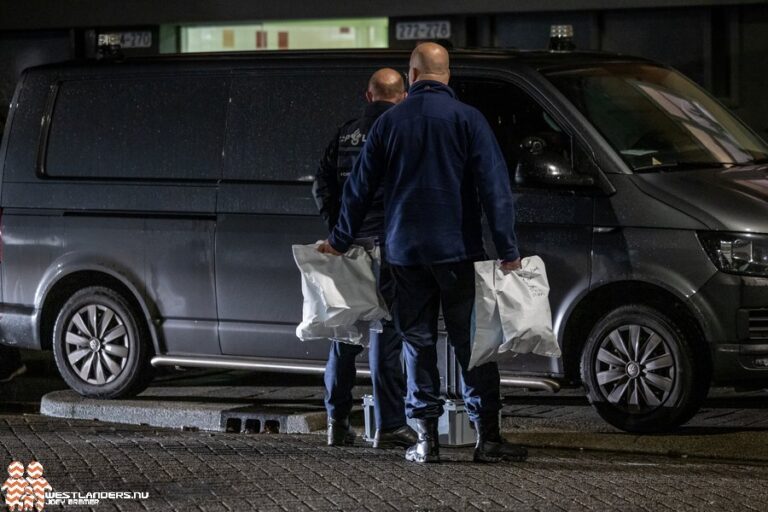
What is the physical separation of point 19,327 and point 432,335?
11.5ft

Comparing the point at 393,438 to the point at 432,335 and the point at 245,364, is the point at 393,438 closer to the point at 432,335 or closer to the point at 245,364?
the point at 432,335

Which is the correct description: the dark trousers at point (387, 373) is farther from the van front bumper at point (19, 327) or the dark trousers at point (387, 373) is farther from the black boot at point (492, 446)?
the van front bumper at point (19, 327)

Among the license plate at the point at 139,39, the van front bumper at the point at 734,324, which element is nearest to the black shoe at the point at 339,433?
the van front bumper at the point at 734,324

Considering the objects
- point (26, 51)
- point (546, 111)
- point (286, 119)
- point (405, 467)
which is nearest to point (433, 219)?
point (405, 467)

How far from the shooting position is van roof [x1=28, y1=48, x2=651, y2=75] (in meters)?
9.14

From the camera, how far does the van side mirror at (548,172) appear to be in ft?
28.1

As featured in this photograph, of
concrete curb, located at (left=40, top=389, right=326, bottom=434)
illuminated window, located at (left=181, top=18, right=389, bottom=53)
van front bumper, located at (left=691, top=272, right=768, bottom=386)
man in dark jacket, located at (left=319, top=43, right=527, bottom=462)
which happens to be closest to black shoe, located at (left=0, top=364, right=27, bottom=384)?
concrete curb, located at (left=40, top=389, right=326, bottom=434)

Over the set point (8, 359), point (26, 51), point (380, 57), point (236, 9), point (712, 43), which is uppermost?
point (236, 9)

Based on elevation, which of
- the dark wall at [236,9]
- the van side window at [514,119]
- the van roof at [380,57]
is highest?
the dark wall at [236,9]

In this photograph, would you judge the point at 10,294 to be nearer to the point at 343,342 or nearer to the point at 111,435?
the point at 111,435

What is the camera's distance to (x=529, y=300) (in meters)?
7.54

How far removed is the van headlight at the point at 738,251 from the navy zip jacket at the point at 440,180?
1.37m

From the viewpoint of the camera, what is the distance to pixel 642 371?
8562mm

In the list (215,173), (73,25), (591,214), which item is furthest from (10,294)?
(73,25)
